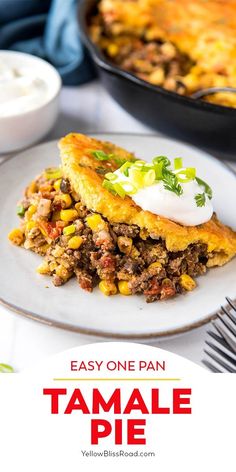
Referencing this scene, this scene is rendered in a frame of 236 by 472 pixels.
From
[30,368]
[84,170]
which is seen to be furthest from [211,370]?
[84,170]

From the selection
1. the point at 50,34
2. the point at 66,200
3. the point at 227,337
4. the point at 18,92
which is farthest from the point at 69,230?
the point at 50,34

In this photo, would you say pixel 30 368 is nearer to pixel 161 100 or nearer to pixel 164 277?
pixel 164 277

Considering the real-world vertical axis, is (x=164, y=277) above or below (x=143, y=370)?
above

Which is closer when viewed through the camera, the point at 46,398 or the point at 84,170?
the point at 46,398

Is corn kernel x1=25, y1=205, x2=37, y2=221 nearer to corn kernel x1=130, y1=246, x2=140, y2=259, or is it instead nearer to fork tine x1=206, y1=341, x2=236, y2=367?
corn kernel x1=130, y1=246, x2=140, y2=259

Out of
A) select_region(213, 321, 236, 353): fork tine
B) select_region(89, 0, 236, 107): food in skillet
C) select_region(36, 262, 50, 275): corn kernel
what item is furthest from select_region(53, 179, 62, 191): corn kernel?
select_region(89, 0, 236, 107): food in skillet

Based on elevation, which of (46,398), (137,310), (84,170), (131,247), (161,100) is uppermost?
(161,100)

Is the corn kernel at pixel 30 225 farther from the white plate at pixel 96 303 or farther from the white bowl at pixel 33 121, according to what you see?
the white bowl at pixel 33 121
